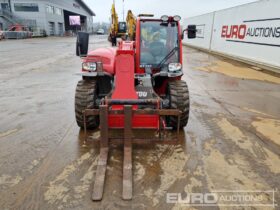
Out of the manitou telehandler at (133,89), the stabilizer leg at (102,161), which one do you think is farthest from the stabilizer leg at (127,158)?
the stabilizer leg at (102,161)

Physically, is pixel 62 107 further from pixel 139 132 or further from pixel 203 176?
pixel 203 176

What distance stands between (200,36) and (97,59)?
71.3 ft

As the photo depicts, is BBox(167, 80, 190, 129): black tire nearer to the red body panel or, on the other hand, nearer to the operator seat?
the red body panel

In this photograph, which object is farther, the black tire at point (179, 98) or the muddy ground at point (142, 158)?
the black tire at point (179, 98)

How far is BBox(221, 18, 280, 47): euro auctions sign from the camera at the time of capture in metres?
11.6

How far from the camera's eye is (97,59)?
4504 mm

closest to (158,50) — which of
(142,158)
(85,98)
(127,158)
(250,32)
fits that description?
(85,98)

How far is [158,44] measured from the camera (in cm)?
493

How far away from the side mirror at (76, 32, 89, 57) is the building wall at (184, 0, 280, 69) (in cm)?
1013

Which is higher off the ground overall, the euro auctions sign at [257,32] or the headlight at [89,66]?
the euro auctions sign at [257,32]

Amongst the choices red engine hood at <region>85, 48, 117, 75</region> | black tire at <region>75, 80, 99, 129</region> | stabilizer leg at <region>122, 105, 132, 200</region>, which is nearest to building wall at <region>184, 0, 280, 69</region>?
red engine hood at <region>85, 48, 117, 75</region>

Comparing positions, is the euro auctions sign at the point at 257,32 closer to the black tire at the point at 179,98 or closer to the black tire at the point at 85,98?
the black tire at the point at 179,98

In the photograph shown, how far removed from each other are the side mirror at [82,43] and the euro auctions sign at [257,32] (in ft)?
33.2
